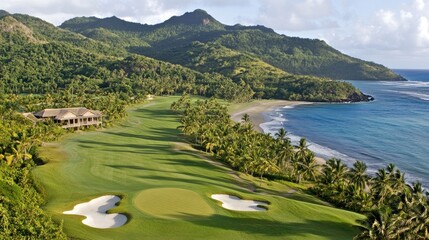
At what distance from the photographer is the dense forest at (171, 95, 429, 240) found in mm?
39406

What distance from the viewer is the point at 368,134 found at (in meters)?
136

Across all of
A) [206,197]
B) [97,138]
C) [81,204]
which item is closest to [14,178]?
[81,204]

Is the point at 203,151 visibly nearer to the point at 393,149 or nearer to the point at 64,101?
the point at 393,149

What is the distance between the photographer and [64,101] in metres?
140

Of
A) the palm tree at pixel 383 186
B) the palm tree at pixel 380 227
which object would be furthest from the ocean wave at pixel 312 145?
the palm tree at pixel 380 227

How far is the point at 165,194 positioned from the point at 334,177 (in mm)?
32029

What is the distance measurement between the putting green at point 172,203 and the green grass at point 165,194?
0.12 meters

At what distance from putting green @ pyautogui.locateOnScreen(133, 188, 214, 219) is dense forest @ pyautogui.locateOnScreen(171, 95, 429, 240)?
1872cm

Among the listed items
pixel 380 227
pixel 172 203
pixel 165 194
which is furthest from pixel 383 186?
pixel 165 194

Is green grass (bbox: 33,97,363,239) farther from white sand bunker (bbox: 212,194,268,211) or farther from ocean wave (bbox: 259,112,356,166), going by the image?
ocean wave (bbox: 259,112,356,166)

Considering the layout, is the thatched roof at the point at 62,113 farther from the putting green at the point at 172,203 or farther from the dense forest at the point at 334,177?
the putting green at the point at 172,203

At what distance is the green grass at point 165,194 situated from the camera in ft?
138

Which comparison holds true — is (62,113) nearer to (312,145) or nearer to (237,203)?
(237,203)

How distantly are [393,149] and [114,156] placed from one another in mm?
78100
